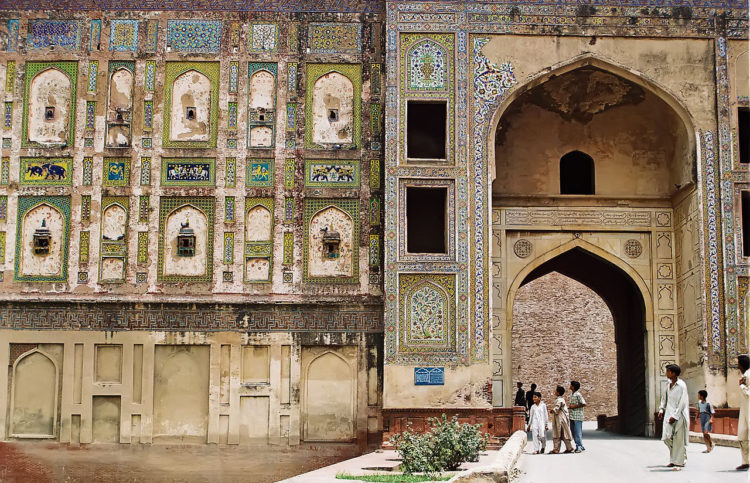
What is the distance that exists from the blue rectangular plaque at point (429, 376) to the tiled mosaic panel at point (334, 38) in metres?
5.41

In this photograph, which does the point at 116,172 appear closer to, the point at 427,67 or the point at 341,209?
the point at 341,209

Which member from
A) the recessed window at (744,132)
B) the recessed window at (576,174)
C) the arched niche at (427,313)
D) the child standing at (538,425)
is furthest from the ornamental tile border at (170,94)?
the recessed window at (744,132)

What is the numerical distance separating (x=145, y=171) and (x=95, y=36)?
2.44 metres

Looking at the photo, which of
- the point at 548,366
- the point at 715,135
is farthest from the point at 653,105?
the point at 548,366

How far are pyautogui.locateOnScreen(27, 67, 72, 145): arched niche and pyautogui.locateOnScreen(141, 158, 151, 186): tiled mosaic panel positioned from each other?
1366 millimetres

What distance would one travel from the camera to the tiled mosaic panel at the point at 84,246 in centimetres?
1847

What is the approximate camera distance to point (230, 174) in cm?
1864

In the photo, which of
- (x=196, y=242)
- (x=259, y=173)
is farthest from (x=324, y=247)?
(x=196, y=242)

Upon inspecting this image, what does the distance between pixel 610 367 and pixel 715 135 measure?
1734 cm

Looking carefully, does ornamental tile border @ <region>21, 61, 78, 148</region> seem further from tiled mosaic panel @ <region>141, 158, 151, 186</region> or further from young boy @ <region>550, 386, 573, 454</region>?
young boy @ <region>550, 386, 573, 454</region>

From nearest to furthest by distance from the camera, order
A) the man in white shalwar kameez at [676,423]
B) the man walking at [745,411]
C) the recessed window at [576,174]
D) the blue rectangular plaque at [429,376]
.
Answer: the man walking at [745,411], the man in white shalwar kameez at [676,423], the blue rectangular plaque at [429,376], the recessed window at [576,174]

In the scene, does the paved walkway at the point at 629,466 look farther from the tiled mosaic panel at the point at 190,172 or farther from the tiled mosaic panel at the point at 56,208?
the tiled mosaic panel at the point at 56,208

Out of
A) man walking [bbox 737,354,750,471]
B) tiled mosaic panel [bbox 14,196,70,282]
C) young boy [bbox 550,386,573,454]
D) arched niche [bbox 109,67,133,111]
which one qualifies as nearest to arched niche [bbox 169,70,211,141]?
arched niche [bbox 109,67,133,111]

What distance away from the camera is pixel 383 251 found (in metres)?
18.3
